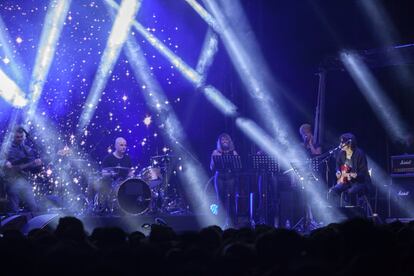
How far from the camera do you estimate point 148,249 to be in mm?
Answer: 2352

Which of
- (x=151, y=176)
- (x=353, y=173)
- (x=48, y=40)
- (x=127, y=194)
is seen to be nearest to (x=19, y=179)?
(x=127, y=194)

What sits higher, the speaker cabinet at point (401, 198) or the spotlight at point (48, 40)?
the spotlight at point (48, 40)

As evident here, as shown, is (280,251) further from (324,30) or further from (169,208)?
(324,30)

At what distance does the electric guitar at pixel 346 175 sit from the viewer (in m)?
10.2

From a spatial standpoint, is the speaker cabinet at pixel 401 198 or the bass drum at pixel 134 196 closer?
the speaker cabinet at pixel 401 198

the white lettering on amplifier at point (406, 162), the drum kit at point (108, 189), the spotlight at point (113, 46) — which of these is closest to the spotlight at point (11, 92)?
the spotlight at point (113, 46)

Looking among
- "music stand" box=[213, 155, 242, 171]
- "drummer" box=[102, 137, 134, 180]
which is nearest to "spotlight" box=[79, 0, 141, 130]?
"drummer" box=[102, 137, 134, 180]

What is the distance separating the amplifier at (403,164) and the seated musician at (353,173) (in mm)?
813

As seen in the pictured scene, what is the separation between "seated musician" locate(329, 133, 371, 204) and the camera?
10.2 meters

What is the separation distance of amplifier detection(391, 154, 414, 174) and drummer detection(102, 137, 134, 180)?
16.0 ft

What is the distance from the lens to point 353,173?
10227 millimetres

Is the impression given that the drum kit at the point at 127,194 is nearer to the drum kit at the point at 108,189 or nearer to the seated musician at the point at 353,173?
the drum kit at the point at 108,189

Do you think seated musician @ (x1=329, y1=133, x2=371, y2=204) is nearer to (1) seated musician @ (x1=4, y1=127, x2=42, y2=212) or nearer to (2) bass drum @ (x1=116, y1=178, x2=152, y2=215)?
(2) bass drum @ (x1=116, y1=178, x2=152, y2=215)

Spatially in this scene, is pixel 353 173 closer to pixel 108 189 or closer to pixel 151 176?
pixel 151 176
